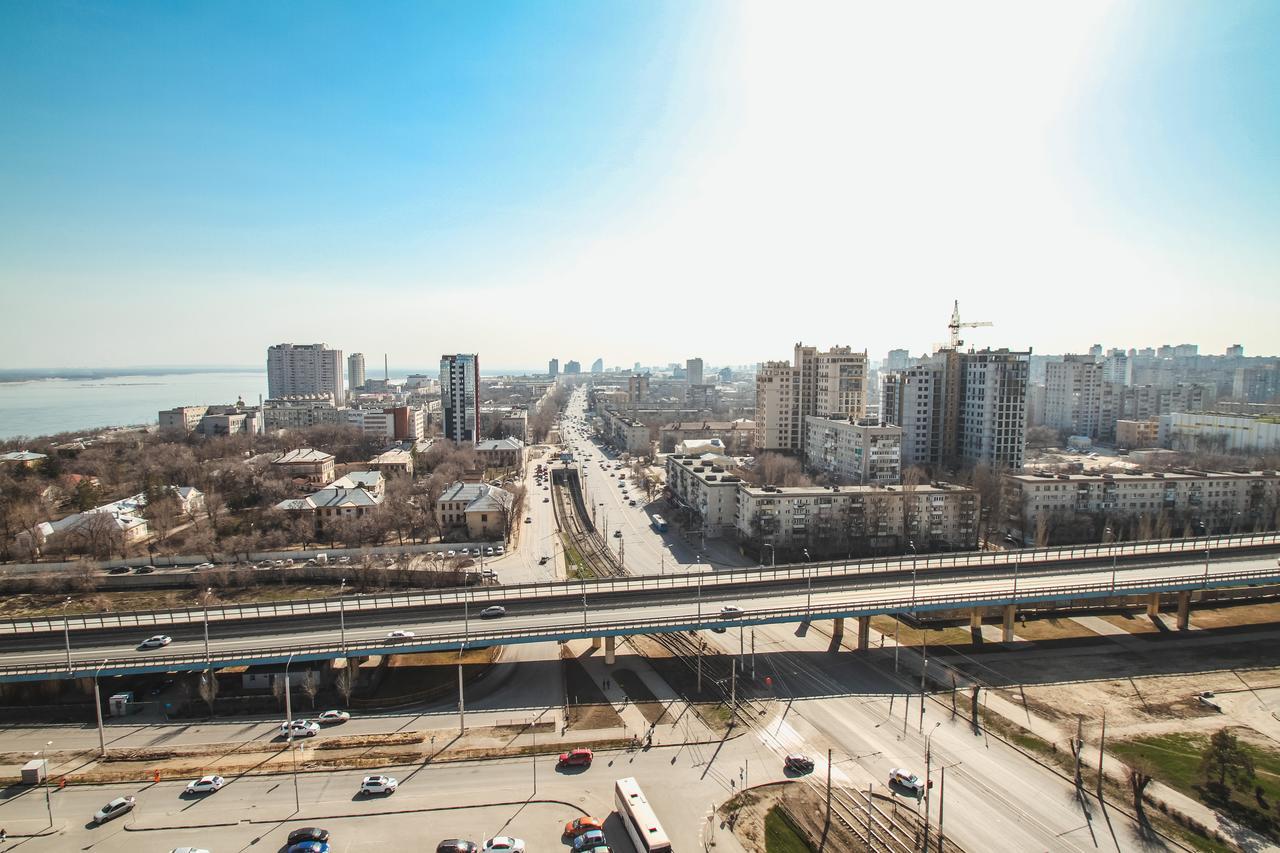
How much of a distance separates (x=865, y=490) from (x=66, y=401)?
681ft

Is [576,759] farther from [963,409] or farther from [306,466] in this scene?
[963,409]

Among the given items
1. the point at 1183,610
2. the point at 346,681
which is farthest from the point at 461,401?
the point at 1183,610

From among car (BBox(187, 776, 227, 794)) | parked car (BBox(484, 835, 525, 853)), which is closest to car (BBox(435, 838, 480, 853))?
parked car (BBox(484, 835, 525, 853))

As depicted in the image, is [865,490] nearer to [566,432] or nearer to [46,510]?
[46,510]

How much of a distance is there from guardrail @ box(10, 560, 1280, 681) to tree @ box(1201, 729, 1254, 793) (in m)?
8.44

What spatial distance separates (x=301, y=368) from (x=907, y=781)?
136005mm

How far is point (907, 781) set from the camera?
55.3ft

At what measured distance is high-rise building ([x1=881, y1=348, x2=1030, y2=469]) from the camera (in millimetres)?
51906

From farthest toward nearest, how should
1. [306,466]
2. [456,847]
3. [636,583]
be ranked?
[306,466] < [636,583] < [456,847]

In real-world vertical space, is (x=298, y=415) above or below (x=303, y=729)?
above

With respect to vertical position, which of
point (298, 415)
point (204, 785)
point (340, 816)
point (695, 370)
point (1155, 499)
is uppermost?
point (695, 370)

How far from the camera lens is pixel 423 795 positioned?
54.4 feet

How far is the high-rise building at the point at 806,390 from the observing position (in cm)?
6281

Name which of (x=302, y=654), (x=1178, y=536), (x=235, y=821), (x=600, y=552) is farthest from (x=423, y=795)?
(x=1178, y=536)
